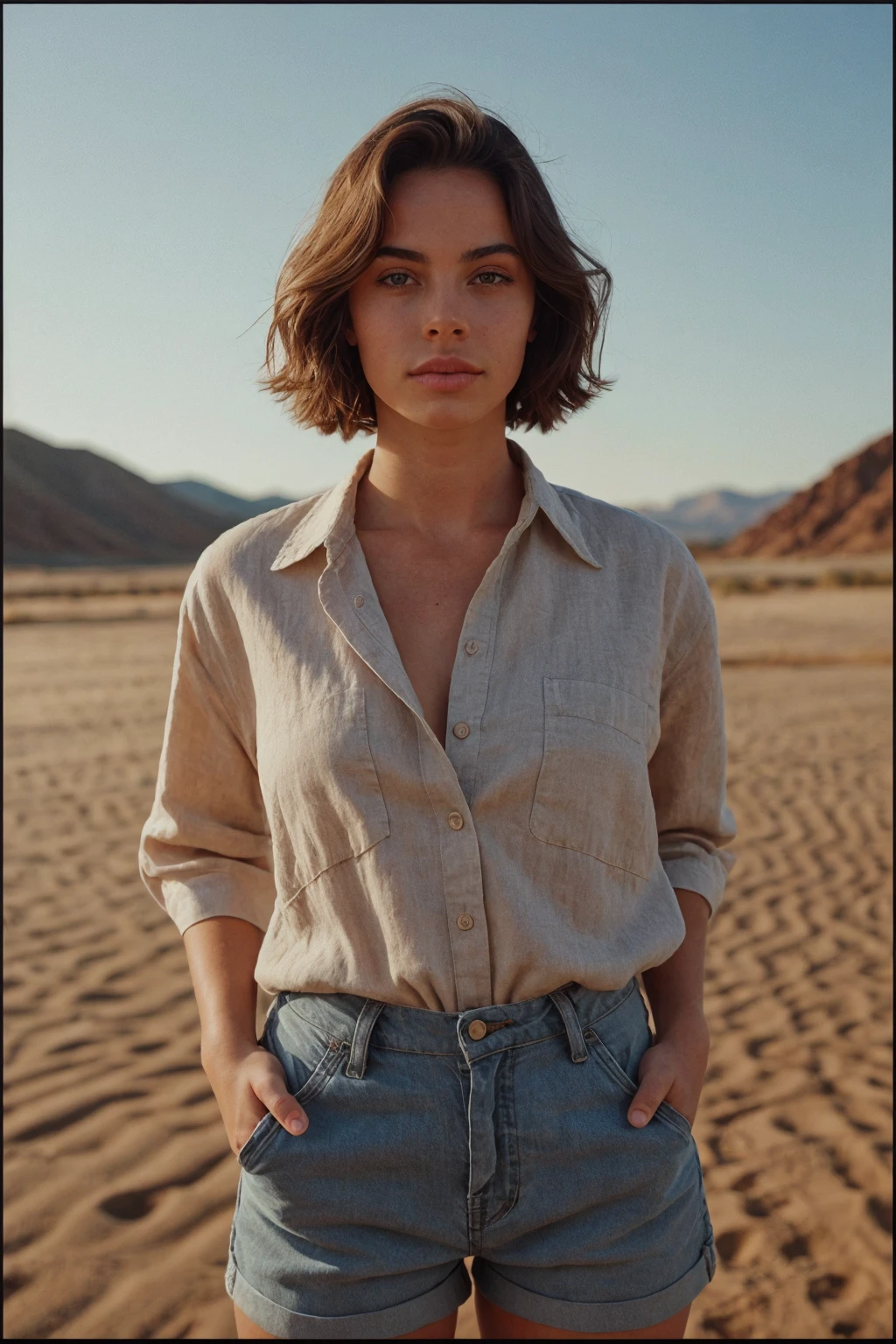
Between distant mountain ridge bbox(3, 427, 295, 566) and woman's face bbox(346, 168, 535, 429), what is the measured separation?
61.1 metres

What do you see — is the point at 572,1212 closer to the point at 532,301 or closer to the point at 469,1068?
the point at 469,1068

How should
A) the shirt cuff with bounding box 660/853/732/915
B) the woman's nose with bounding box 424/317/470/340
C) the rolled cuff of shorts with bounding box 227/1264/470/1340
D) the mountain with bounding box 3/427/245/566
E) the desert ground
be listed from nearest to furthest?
the rolled cuff of shorts with bounding box 227/1264/470/1340, the woman's nose with bounding box 424/317/470/340, the shirt cuff with bounding box 660/853/732/915, the desert ground, the mountain with bounding box 3/427/245/566

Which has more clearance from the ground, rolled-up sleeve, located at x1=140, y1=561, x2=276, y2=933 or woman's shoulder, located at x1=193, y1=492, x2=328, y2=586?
woman's shoulder, located at x1=193, y1=492, x2=328, y2=586

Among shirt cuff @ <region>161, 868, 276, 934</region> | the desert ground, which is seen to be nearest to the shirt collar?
shirt cuff @ <region>161, 868, 276, 934</region>

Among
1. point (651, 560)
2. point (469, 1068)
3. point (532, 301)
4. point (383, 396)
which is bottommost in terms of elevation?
point (469, 1068)

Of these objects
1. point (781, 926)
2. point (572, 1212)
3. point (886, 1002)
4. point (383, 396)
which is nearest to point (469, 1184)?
point (572, 1212)

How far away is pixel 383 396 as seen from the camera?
1479 millimetres

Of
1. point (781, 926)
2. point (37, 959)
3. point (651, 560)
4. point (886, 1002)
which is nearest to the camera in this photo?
point (651, 560)

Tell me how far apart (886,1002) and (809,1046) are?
0.55 m

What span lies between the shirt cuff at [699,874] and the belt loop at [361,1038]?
489mm

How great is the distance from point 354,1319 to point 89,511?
94.4 meters

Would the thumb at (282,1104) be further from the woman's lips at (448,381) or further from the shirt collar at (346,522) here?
the woman's lips at (448,381)

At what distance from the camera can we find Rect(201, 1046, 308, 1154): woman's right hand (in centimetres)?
130

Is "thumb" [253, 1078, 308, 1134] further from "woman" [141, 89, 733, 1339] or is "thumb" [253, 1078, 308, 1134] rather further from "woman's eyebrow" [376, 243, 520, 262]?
"woman's eyebrow" [376, 243, 520, 262]
